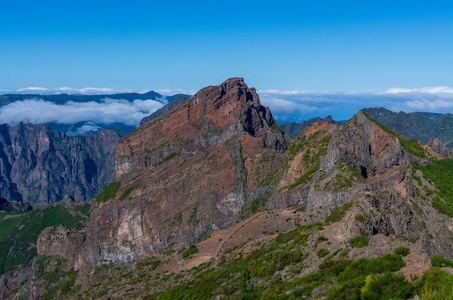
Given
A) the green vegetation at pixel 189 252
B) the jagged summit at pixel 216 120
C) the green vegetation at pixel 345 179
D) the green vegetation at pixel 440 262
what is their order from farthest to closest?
the jagged summit at pixel 216 120, the green vegetation at pixel 189 252, the green vegetation at pixel 345 179, the green vegetation at pixel 440 262

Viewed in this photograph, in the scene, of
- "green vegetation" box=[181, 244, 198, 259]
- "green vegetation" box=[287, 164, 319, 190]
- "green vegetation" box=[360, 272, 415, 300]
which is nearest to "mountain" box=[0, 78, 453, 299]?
"green vegetation" box=[360, 272, 415, 300]

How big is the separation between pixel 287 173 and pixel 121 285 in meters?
62.3

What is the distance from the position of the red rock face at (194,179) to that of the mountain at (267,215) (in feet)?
1.92

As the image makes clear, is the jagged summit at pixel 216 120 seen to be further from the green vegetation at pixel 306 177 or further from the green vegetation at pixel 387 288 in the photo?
the green vegetation at pixel 387 288

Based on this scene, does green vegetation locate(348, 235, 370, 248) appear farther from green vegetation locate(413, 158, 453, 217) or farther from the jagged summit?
the jagged summit

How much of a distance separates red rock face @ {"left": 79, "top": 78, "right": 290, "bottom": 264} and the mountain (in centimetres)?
58

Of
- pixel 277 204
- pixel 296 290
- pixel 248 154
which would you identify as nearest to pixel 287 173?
pixel 277 204

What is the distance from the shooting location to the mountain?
112 feet

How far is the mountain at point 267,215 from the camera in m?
34.2

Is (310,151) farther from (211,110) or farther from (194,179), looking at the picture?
(211,110)

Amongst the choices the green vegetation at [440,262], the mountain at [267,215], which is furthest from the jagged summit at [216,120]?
the green vegetation at [440,262]

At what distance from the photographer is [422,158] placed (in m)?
104

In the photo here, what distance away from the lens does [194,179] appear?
6570 inches

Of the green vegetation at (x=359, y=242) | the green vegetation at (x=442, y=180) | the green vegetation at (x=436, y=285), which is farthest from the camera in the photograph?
the green vegetation at (x=442, y=180)
